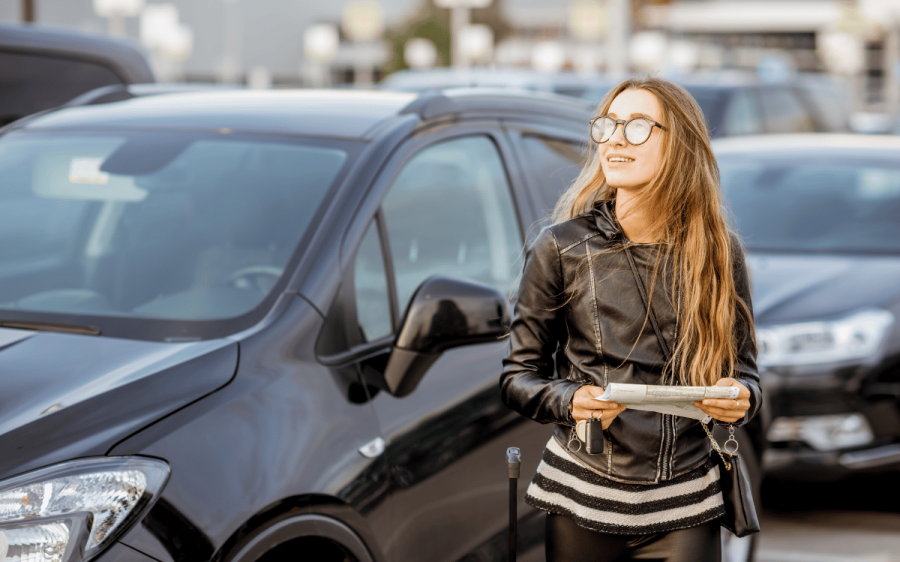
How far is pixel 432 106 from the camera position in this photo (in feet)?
11.1

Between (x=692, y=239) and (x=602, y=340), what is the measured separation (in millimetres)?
277

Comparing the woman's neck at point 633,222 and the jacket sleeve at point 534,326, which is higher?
the woman's neck at point 633,222

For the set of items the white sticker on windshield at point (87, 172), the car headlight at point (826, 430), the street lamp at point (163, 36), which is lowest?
the car headlight at point (826, 430)

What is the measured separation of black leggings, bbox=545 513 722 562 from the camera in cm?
237

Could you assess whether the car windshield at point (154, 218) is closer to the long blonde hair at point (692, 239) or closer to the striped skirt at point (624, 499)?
the striped skirt at point (624, 499)

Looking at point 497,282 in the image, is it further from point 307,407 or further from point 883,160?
point 883,160

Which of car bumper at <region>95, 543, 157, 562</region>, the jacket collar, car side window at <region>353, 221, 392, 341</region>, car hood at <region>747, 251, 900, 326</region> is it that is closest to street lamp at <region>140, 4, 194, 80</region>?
car hood at <region>747, 251, 900, 326</region>

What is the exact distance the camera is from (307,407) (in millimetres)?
2547

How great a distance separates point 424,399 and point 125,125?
1.36 m

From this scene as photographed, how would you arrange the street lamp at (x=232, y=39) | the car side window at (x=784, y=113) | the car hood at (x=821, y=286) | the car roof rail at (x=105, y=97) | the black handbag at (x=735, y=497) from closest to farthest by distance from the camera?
the black handbag at (x=735, y=497) → the car roof rail at (x=105, y=97) → the car hood at (x=821, y=286) → the car side window at (x=784, y=113) → the street lamp at (x=232, y=39)

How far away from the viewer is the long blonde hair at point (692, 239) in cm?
229

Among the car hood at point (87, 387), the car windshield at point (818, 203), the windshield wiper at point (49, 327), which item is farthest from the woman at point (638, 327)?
the car windshield at point (818, 203)

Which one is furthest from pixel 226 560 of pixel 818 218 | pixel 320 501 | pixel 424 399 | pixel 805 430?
pixel 818 218

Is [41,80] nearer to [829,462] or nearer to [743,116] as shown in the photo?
[829,462]
